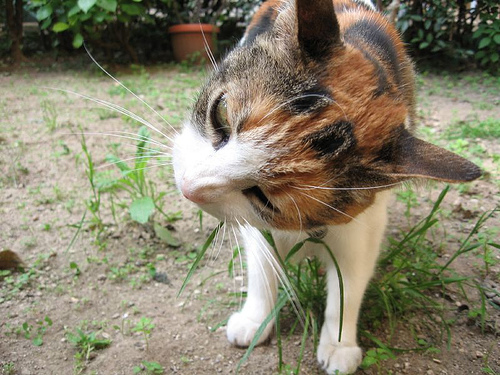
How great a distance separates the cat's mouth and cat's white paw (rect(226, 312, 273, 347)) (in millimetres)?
748

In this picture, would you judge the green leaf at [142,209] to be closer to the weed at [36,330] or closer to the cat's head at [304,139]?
the weed at [36,330]

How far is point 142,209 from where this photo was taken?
2.19 m

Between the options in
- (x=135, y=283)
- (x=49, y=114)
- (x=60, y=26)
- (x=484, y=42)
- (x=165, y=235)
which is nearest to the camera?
(x=135, y=283)

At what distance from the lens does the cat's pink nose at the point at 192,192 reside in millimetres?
1244

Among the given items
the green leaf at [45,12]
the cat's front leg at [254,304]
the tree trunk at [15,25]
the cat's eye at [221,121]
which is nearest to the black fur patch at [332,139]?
the cat's eye at [221,121]

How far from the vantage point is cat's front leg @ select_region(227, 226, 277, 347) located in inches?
71.6

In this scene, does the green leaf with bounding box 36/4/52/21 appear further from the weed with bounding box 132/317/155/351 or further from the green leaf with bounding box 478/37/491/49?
the green leaf with bounding box 478/37/491/49

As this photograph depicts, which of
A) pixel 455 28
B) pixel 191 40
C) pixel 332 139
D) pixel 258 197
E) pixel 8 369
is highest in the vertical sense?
pixel 332 139

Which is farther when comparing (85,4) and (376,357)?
(85,4)

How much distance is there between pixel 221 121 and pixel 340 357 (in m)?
1.00

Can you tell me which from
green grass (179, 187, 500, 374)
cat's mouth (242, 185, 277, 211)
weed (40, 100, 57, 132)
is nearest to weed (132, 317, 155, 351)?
green grass (179, 187, 500, 374)

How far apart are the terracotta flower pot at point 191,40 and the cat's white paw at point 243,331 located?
184 inches

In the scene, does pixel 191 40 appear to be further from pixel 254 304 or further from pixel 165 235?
pixel 254 304

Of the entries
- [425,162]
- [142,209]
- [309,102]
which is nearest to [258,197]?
[309,102]
